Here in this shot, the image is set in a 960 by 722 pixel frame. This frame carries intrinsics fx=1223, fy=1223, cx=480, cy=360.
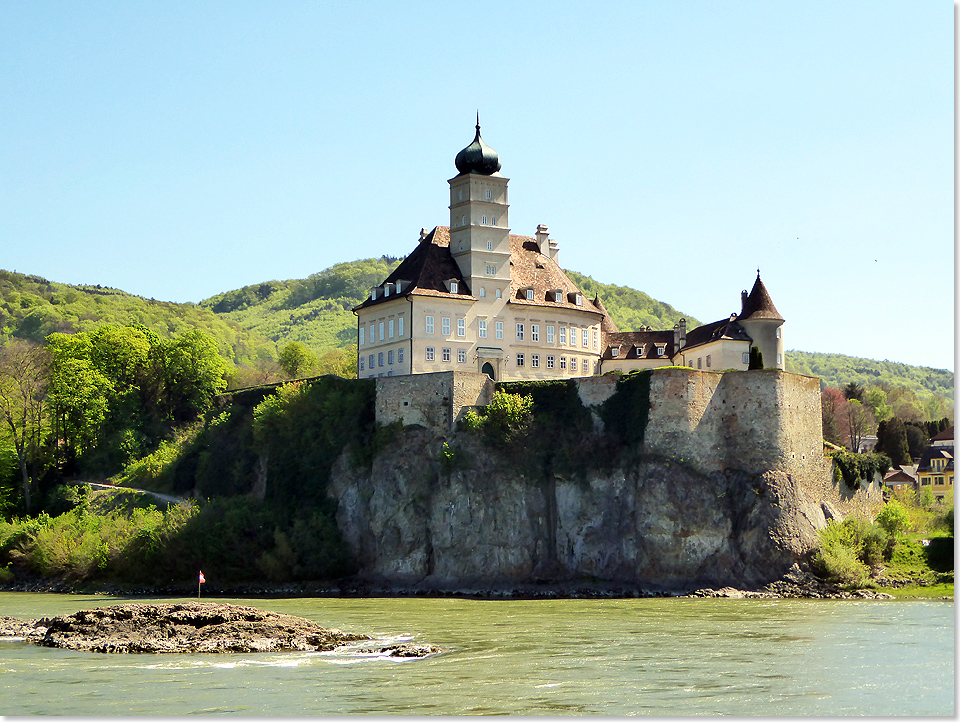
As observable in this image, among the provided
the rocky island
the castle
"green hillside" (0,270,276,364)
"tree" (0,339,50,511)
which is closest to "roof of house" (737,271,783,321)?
the castle

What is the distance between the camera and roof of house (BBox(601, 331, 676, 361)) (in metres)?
75.4

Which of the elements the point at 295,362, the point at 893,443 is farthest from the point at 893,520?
the point at 295,362

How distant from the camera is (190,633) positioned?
38.7 m

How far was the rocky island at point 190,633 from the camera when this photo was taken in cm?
3753

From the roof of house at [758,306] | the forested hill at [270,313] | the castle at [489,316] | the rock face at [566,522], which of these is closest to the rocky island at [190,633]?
the rock face at [566,522]

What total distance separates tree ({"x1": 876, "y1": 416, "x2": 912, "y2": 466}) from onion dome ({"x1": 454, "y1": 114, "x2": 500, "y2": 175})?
4416 cm

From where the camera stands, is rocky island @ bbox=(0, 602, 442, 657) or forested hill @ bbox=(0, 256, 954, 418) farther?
forested hill @ bbox=(0, 256, 954, 418)

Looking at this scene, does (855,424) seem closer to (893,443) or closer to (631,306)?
(893,443)

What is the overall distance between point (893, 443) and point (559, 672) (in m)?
71.8

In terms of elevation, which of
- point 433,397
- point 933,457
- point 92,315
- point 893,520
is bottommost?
point 893,520

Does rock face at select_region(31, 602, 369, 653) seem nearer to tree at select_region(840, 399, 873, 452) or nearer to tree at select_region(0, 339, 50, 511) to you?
tree at select_region(0, 339, 50, 511)

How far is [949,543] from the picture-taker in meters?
62.2

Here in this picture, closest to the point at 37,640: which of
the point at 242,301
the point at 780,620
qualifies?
the point at 780,620

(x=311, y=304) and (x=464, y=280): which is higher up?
(x=311, y=304)
